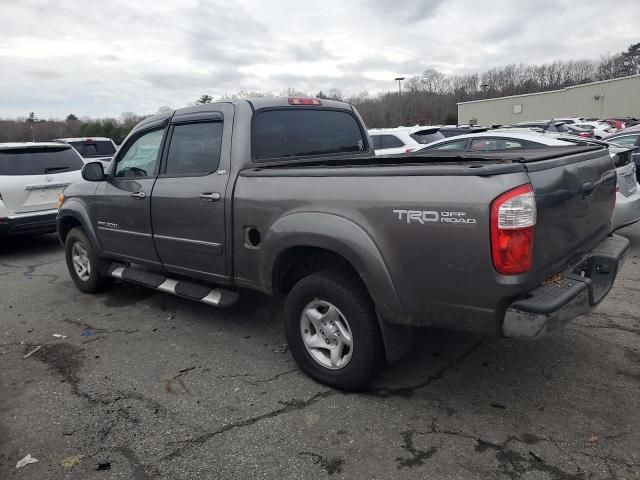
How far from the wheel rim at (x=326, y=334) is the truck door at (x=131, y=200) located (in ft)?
6.10

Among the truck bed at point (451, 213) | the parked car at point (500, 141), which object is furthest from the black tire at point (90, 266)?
the parked car at point (500, 141)

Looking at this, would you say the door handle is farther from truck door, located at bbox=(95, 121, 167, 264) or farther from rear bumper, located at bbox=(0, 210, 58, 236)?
rear bumper, located at bbox=(0, 210, 58, 236)

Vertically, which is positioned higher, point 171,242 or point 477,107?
point 477,107

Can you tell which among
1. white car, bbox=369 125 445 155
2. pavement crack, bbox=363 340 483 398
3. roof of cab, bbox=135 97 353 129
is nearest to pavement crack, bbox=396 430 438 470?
pavement crack, bbox=363 340 483 398

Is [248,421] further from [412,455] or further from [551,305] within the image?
[551,305]

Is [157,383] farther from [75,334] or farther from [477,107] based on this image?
[477,107]

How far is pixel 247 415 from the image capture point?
318cm

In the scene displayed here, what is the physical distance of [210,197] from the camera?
388cm

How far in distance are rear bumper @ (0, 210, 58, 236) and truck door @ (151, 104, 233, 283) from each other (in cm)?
447

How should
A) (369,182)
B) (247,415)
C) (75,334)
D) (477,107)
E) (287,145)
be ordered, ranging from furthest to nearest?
(477,107), (75,334), (287,145), (247,415), (369,182)

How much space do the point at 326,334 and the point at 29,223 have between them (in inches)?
252

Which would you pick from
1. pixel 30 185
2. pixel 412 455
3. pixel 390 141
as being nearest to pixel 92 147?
pixel 30 185

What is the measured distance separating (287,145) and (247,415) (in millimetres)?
2189

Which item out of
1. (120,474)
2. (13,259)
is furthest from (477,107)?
(120,474)
